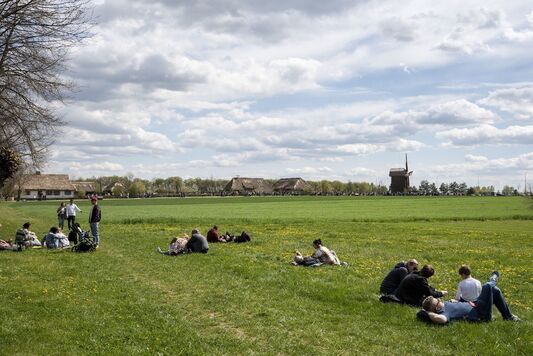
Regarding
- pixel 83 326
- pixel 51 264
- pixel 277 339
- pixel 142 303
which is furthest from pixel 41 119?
pixel 277 339

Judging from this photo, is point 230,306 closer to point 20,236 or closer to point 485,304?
point 485,304

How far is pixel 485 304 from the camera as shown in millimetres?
11844

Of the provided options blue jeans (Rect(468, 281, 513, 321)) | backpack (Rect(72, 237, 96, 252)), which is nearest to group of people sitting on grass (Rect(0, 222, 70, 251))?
backpack (Rect(72, 237, 96, 252))

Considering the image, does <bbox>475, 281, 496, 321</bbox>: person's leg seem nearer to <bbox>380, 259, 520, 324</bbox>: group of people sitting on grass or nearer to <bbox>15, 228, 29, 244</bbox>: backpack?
<bbox>380, 259, 520, 324</bbox>: group of people sitting on grass

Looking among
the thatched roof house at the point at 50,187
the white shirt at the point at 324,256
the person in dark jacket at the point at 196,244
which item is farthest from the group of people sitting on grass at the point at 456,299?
the thatched roof house at the point at 50,187

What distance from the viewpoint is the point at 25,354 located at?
29.9 ft

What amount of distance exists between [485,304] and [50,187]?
182 metres

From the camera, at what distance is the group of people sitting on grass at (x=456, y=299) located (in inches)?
468

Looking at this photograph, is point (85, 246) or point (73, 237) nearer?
point (85, 246)

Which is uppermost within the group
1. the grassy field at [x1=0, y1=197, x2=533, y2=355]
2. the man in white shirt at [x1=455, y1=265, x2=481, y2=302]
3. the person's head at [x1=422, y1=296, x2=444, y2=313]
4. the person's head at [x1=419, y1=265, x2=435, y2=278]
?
the person's head at [x1=419, y1=265, x2=435, y2=278]

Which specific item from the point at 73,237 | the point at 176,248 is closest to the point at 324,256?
the point at 176,248

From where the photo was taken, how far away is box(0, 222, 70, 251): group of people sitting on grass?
79.8 ft

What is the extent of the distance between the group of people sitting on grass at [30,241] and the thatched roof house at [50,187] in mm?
152910

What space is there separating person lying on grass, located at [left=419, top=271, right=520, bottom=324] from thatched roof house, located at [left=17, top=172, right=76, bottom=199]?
172 metres
